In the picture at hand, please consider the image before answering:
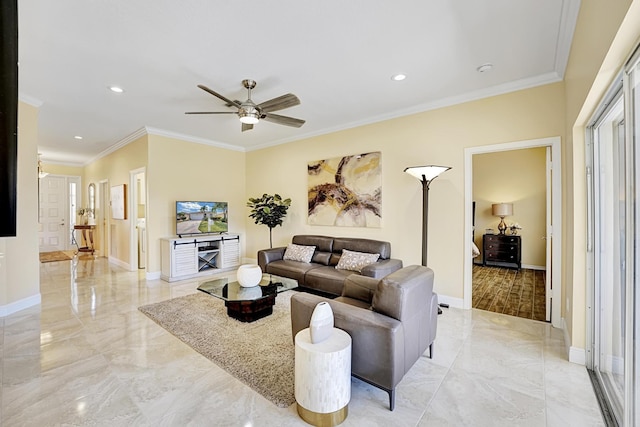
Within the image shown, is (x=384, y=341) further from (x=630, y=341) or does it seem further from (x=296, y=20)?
(x=296, y=20)

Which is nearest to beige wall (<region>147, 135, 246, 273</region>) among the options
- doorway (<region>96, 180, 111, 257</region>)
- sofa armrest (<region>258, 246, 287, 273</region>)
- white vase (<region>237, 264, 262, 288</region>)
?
sofa armrest (<region>258, 246, 287, 273</region>)

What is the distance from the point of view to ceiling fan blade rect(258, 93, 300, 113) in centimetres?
292

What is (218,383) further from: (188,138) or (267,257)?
(188,138)

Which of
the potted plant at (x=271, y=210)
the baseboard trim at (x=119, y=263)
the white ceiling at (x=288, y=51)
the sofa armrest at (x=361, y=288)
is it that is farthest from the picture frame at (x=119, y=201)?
the sofa armrest at (x=361, y=288)

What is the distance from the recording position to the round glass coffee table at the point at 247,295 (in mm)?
3180

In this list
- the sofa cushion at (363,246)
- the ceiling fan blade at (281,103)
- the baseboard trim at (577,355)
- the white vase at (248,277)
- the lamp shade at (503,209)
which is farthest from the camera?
the lamp shade at (503,209)

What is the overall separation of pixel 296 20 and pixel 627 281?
2.75 metres

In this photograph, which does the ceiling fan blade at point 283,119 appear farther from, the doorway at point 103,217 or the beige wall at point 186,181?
the doorway at point 103,217

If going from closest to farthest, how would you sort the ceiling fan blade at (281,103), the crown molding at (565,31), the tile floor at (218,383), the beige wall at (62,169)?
the tile floor at (218,383), the crown molding at (565,31), the ceiling fan blade at (281,103), the beige wall at (62,169)

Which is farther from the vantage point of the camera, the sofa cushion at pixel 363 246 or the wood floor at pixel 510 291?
the sofa cushion at pixel 363 246

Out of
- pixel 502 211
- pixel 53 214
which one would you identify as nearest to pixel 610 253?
pixel 502 211

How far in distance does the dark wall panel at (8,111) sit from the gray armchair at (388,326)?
5.82 feet

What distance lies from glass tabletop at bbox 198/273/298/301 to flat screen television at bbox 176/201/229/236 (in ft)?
7.55

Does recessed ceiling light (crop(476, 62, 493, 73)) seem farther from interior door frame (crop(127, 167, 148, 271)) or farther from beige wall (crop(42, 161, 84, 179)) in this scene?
beige wall (crop(42, 161, 84, 179))
